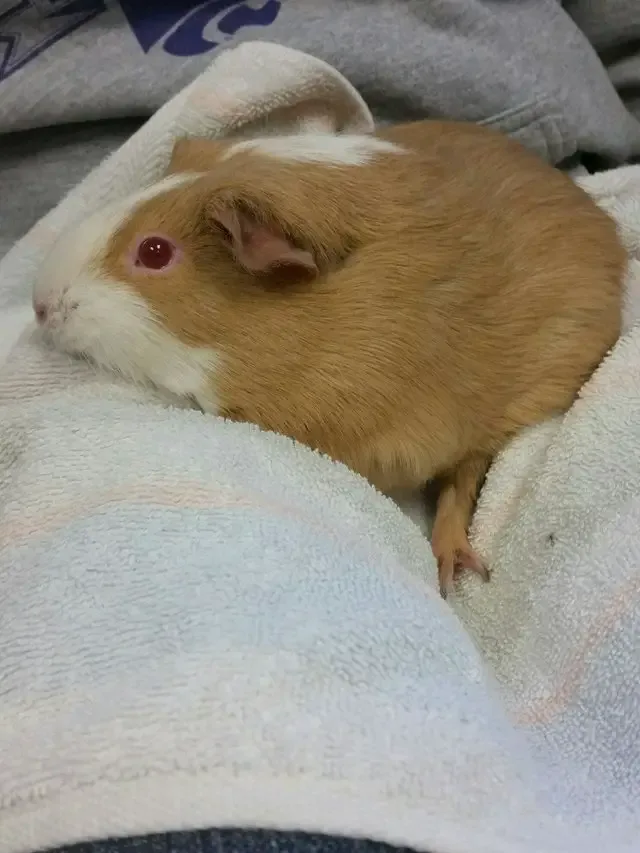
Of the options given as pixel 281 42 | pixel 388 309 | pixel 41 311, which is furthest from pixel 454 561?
pixel 281 42

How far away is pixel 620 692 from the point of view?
28.1 inches

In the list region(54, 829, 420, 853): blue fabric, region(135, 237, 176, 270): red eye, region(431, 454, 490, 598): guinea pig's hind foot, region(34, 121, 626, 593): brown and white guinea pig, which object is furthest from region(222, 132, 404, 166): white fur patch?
region(54, 829, 420, 853): blue fabric

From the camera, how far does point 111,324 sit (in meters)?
0.86

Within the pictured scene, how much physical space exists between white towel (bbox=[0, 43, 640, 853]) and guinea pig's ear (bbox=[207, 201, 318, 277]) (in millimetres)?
158

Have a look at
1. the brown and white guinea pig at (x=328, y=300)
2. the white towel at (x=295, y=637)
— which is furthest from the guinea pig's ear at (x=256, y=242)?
the white towel at (x=295, y=637)

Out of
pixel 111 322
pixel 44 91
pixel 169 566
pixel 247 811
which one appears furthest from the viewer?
pixel 44 91

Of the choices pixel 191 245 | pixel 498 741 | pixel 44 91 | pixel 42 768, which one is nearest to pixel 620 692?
pixel 498 741

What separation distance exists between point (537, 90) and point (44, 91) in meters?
0.68

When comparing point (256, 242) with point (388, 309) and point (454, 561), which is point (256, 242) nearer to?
point (388, 309)

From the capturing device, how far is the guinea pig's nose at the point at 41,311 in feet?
2.94

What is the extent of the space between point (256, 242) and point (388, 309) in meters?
0.15

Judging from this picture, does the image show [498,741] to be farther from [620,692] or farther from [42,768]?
[42,768]

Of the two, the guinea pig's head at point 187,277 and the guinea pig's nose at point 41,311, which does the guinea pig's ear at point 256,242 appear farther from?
the guinea pig's nose at point 41,311

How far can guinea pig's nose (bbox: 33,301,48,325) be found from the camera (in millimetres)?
897
